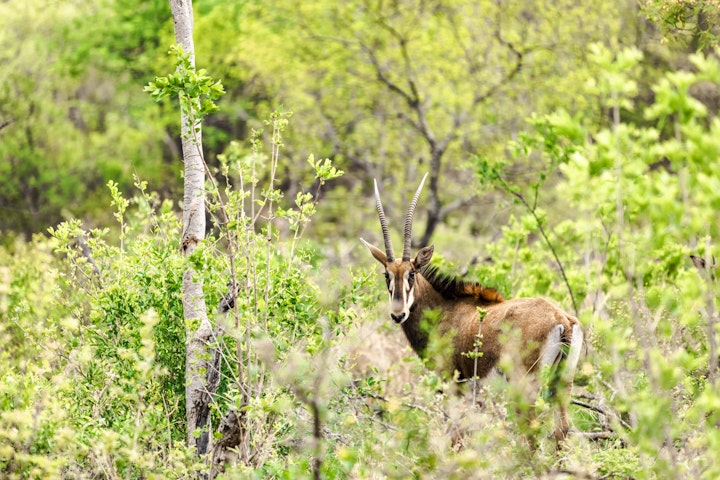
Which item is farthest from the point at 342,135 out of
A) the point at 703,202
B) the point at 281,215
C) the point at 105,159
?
the point at 703,202

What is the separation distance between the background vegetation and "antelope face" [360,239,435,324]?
17.3 inches

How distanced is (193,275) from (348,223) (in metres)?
16.2

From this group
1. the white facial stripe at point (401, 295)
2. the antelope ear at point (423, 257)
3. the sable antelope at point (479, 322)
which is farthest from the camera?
the antelope ear at point (423, 257)

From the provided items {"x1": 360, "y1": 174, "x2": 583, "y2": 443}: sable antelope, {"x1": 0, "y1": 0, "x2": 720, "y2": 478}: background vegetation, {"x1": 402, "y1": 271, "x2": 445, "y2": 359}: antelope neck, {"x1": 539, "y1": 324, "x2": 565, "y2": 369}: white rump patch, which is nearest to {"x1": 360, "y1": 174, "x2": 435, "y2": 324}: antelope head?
{"x1": 360, "y1": 174, "x2": 583, "y2": 443}: sable antelope

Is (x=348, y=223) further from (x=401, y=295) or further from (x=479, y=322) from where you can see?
(x=479, y=322)

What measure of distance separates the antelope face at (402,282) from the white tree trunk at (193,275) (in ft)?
7.52

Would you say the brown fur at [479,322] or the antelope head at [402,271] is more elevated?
the antelope head at [402,271]

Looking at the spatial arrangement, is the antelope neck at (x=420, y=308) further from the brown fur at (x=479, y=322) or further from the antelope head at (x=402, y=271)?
the antelope head at (x=402, y=271)

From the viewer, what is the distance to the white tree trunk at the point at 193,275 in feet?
19.8

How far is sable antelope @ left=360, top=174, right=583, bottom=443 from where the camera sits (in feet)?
22.5

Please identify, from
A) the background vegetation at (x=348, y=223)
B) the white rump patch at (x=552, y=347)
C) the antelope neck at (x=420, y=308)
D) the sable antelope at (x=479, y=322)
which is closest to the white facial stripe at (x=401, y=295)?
the sable antelope at (x=479, y=322)

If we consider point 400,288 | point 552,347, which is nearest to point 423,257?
point 400,288

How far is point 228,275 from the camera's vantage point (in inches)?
244

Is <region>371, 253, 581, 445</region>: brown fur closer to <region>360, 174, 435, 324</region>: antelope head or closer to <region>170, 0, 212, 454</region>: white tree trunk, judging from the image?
<region>360, 174, 435, 324</region>: antelope head
